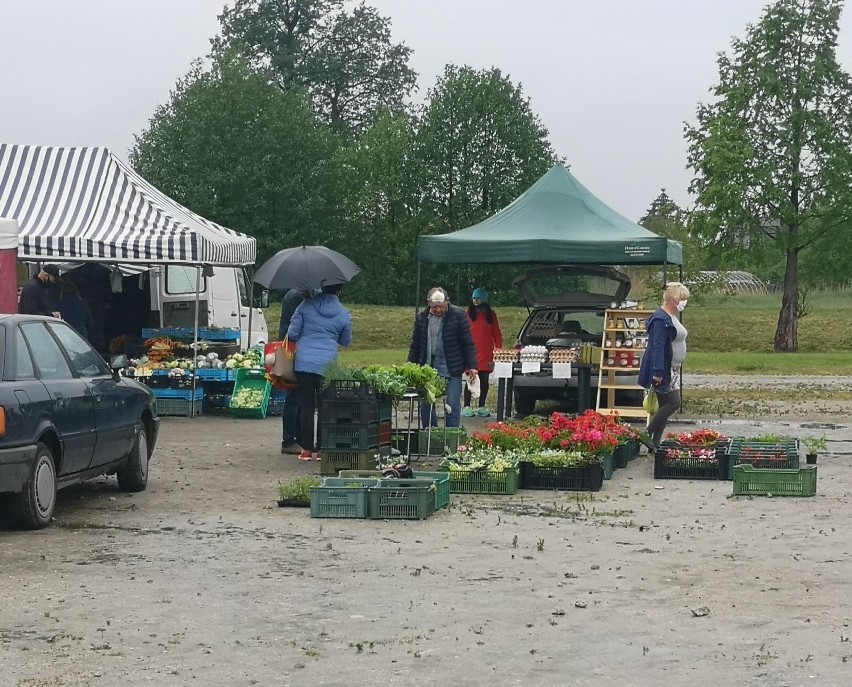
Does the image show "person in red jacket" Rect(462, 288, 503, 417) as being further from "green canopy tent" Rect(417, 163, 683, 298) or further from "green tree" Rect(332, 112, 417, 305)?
"green tree" Rect(332, 112, 417, 305)

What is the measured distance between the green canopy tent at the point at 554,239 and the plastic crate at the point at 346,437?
22.4 feet

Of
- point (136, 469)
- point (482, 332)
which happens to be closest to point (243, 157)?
point (482, 332)

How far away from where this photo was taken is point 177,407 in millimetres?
21766

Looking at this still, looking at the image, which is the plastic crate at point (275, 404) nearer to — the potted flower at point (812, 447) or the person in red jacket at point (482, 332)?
the person in red jacket at point (482, 332)

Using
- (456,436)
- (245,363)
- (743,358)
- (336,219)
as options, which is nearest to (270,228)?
(336,219)

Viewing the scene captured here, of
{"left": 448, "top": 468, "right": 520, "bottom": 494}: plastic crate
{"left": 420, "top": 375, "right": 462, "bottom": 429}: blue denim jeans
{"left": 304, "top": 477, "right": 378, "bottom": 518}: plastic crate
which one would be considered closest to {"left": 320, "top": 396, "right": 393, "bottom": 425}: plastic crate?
{"left": 448, "top": 468, "right": 520, "bottom": 494}: plastic crate

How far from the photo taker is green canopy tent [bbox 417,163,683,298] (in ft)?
67.7

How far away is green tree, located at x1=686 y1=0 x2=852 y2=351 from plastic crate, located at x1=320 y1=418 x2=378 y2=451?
38.5 meters

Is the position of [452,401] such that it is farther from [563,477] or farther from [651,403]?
[563,477]

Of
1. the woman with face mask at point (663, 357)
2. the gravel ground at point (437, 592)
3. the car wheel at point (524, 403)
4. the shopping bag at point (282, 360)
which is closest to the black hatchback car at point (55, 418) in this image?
the gravel ground at point (437, 592)

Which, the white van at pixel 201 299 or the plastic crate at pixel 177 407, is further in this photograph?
the white van at pixel 201 299

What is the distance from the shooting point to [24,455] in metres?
10.8

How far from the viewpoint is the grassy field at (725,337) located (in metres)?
41.4

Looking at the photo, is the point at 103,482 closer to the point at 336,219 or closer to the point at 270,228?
the point at 270,228
